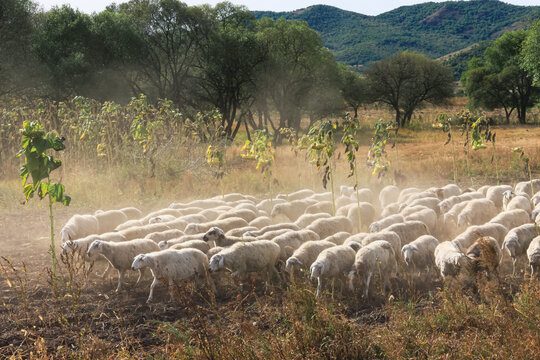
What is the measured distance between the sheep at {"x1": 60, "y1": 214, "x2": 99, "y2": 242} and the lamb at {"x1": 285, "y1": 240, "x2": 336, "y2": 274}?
4.16 m

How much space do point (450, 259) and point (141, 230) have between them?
16.4 feet

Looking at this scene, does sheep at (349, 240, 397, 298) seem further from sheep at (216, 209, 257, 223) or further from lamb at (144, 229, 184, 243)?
sheep at (216, 209, 257, 223)

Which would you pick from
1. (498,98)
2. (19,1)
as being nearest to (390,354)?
(19,1)

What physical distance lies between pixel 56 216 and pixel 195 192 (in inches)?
148

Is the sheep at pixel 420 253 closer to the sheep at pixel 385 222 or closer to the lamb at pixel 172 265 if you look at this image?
the sheep at pixel 385 222

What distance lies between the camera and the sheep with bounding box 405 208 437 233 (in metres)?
8.88

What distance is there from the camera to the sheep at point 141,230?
845 centimetres

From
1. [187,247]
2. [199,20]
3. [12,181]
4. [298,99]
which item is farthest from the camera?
[298,99]

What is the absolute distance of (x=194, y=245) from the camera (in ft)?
24.5

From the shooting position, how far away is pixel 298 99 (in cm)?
3397

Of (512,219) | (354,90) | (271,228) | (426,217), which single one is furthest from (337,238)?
(354,90)

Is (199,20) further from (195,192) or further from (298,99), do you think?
(195,192)

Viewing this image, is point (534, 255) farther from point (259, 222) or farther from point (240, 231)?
point (259, 222)

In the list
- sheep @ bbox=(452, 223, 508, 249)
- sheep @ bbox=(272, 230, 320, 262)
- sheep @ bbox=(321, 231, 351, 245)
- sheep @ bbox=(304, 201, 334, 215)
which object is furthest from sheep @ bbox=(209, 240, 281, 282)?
sheep @ bbox=(304, 201, 334, 215)
